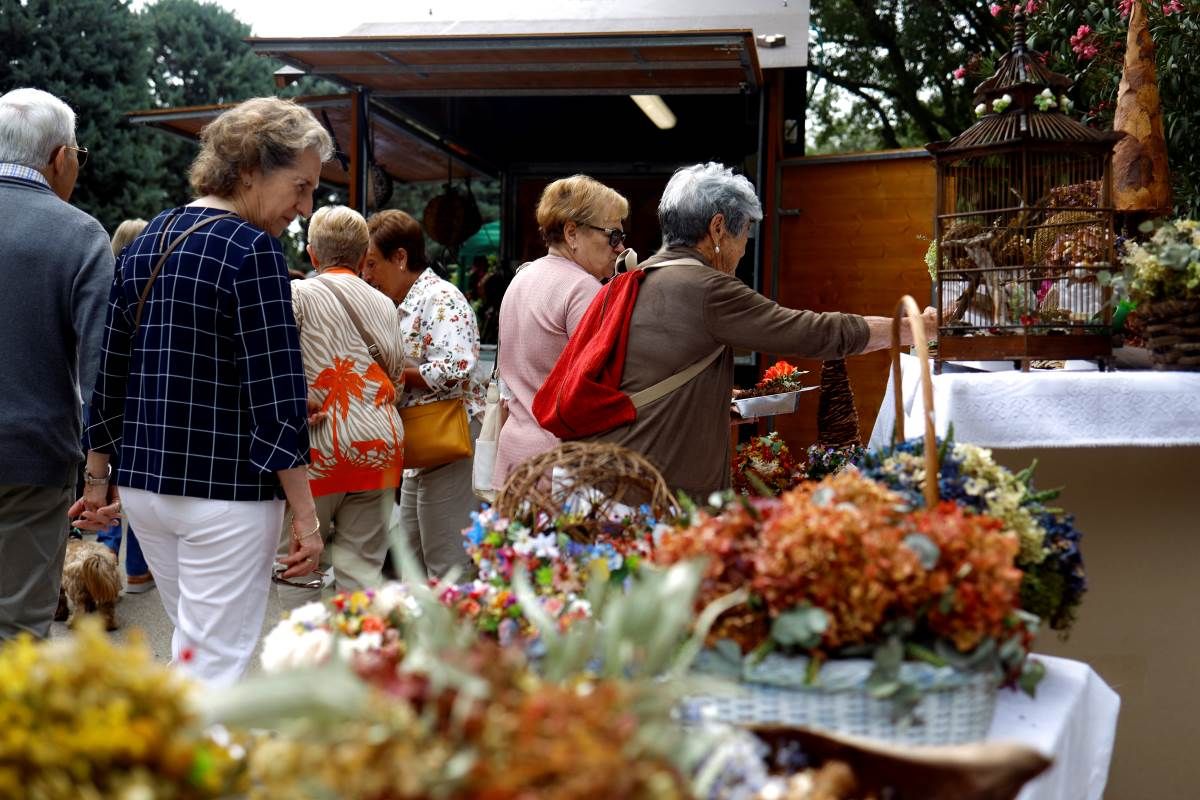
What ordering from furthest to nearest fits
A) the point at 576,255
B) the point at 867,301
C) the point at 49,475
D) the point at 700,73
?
the point at 867,301
the point at 700,73
the point at 576,255
the point at 49,475

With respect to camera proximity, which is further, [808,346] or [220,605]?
[808,346]

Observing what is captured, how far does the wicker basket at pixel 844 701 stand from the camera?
162cm

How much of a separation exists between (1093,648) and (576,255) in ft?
6.54

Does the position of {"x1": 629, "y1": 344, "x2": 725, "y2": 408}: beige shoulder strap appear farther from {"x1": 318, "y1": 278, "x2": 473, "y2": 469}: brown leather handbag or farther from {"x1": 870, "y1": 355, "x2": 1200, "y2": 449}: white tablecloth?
{"x1": 318, "y1": 278, "x2": 473, "y2": 469}: brown leather handbag

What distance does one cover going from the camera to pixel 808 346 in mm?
2990

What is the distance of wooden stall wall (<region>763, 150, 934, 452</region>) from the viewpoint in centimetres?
682

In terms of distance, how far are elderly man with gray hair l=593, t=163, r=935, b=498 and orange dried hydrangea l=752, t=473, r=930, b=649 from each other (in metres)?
1.31

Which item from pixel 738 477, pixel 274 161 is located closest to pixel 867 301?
pixel 738 477

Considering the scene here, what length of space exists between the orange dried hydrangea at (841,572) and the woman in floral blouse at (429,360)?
266 centimetres

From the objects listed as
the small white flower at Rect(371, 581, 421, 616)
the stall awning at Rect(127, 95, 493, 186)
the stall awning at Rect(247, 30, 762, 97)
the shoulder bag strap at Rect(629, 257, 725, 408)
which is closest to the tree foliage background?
the stall awning at Rect(247, 30, 762, 97)

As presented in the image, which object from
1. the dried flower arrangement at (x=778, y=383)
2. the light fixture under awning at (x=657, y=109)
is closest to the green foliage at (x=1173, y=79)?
the dried flower arrangement at (x=778, y=383)

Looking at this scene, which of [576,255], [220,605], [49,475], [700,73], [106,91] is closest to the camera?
[220,605]

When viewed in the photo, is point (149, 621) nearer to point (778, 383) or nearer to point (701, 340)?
point (778, 383)

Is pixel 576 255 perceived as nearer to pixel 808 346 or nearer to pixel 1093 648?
pixel 808 346
